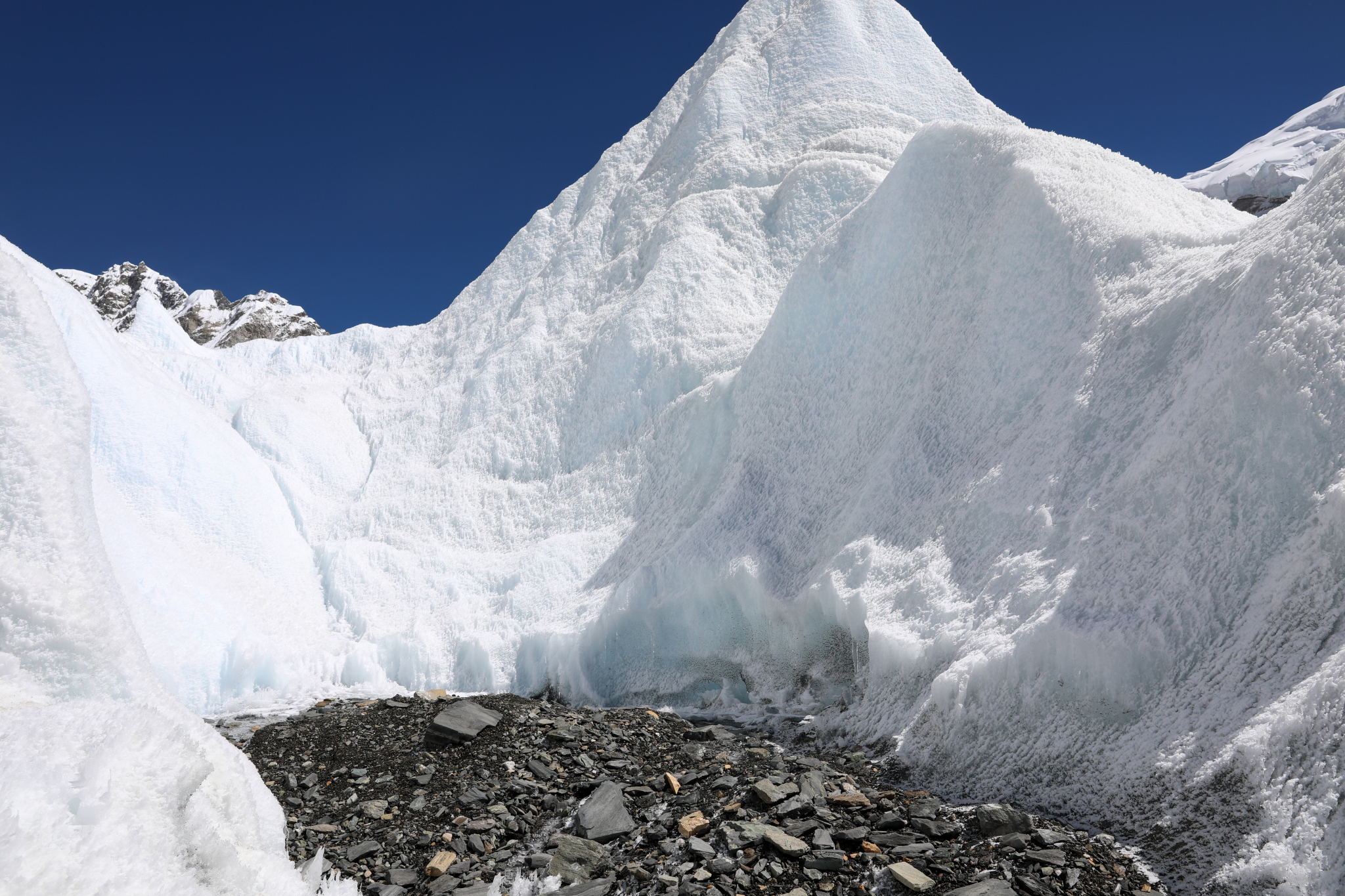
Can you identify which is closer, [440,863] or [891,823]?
[891,823]

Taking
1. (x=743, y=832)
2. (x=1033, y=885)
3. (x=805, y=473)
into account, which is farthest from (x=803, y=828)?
(x=805, y=473)

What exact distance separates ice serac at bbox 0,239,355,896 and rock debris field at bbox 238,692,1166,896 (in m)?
1.14

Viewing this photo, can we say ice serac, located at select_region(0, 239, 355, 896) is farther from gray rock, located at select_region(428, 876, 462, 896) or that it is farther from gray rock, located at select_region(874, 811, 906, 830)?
gray rock, located at select_region(874, 811, 906, 830)

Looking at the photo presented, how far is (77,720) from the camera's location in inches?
138

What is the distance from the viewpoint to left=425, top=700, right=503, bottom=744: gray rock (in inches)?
297

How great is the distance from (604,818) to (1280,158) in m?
48.7

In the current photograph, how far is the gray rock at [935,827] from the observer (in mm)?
5047

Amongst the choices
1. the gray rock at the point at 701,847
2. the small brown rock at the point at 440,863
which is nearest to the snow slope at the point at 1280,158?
the gray rock at the point at 701,847

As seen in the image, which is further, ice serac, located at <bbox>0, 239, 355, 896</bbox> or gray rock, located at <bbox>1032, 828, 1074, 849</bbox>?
gray rock, located at <bbox>1032, 828, 1074, 849</bbox>

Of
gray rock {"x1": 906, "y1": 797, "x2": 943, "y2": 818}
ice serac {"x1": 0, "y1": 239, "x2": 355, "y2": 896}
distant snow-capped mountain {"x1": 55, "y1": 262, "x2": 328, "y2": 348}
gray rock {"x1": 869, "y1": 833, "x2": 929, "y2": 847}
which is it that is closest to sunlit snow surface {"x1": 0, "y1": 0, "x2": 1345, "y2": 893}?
ice serac {"x1": 0, "y1": 239, "x2": 355, "y2": 896}

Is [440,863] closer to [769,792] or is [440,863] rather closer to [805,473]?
[769,792]

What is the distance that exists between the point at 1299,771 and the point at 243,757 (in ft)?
19.8

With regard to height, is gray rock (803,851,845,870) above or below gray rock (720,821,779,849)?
below

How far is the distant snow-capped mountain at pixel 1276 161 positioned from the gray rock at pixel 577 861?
122ft
